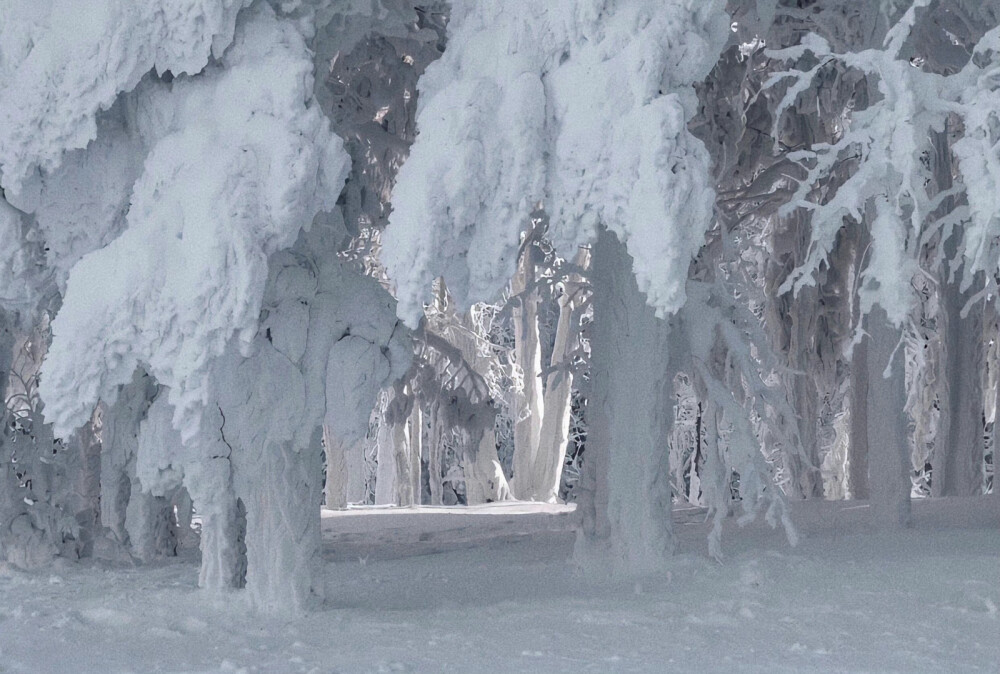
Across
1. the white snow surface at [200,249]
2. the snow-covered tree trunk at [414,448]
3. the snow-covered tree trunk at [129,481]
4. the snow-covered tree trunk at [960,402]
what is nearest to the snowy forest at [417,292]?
the white snow surface at [200,249]

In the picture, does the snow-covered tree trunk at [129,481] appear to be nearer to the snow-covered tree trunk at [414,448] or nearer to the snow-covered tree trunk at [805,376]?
the snow-covered tree trunk at [805,376]

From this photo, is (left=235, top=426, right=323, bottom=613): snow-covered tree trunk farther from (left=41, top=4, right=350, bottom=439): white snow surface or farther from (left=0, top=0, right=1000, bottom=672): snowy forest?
(left=41, top=4, right=350, bottom=439): white snow surface

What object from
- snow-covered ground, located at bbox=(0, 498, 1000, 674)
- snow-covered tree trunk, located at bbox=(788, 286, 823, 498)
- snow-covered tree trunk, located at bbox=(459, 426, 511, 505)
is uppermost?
snow-covered tree trunk, located at bbox=(788, 286, 823, 498)

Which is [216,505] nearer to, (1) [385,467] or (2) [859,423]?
(2) [859,423]

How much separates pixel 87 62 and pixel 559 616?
4.55m

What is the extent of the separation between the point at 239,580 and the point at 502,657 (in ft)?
9.05

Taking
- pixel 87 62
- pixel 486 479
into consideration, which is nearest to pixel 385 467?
pixel 486 479

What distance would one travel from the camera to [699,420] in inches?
1101

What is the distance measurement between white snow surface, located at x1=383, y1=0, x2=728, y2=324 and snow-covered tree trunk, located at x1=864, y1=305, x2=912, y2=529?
196 inches

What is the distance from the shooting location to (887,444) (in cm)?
1186

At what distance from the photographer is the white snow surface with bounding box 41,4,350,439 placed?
24.2 feet

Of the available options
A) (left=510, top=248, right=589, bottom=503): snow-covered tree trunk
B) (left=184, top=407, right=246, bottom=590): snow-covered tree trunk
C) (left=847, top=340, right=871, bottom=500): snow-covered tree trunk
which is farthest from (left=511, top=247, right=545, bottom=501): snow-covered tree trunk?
(left=184, top=407, right=246, bottom=590): snow-covered tree trunk

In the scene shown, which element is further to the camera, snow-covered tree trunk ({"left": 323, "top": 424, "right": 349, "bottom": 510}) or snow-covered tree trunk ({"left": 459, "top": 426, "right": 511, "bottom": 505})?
snow-covered tree trunk ({"left": 323, "top": 424, "right": 349, "bottom": 510})

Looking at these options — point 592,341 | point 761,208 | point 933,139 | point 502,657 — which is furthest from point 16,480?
point 933,139
